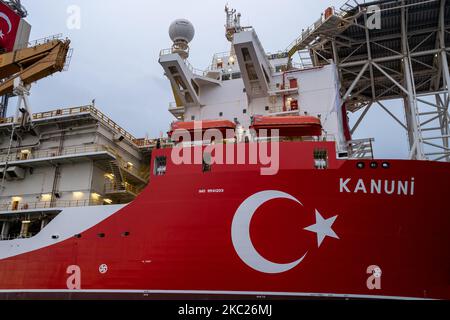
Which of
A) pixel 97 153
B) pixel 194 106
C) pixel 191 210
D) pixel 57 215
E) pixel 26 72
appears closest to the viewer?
pixel 191 210

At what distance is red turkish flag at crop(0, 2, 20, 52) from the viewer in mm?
23828

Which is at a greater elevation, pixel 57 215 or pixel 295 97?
pixel 295 97

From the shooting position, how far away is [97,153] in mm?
16844

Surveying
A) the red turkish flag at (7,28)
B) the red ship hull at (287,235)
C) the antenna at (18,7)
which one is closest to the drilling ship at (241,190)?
the red ship hull at (287,235)

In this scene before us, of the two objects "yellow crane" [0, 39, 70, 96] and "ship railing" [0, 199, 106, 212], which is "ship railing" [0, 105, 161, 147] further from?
"ship railing" [0, 199, 106, 212]

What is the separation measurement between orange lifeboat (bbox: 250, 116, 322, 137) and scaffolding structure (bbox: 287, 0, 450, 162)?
466 cm

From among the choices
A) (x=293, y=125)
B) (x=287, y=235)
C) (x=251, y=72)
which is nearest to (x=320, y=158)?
(x=293, y=125)

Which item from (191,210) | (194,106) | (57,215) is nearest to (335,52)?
(194,106)

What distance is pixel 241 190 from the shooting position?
12.8 m

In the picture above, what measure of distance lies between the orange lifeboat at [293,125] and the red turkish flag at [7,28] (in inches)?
697

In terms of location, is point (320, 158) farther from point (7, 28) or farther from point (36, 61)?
point (7, 28)

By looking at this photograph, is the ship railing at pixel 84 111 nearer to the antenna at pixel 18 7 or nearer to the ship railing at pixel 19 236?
the ship railing at pixel 19 236
